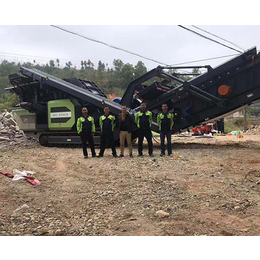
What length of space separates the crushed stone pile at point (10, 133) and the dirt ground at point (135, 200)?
472 cm

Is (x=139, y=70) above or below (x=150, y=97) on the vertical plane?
above

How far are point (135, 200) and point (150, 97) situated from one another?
6315 millimetres

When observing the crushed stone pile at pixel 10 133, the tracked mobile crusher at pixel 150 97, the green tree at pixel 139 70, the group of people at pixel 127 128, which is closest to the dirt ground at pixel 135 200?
the group of people at pixel 127 128

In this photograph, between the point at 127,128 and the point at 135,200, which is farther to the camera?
the point at 127,128

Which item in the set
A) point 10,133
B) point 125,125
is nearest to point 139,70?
point 10,133

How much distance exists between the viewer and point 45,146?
11062 millimetres

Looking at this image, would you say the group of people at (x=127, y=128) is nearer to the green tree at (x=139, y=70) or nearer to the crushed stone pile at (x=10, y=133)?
the crushed stone pile at (x=10, y=133)

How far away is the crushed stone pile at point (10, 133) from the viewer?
10.4m

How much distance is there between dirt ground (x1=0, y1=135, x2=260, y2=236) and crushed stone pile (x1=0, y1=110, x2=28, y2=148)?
472 cm

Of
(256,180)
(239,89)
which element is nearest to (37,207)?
(256,180)

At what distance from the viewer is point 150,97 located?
9.77 m

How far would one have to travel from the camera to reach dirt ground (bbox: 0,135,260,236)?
3.04 metres

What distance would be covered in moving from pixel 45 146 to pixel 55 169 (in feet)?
17.6

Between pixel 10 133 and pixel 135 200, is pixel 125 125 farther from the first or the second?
pixel 10 133
